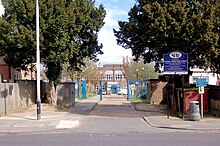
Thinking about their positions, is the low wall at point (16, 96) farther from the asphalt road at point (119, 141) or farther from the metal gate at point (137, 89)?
the metal gate at point (137, 89)

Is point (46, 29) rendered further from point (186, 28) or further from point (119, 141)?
Result: point (119, 141)

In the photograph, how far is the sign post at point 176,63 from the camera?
21503 millimetres

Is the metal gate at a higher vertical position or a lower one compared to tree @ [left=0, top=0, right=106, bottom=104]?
lower

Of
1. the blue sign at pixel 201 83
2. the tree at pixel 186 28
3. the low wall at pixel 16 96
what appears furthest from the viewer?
the low wall at pixel 16 96

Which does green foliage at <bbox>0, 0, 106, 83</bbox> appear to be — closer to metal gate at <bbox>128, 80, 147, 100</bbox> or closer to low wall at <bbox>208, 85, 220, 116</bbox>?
low wall at <bbox>208, 85, 220, 116</bbox>

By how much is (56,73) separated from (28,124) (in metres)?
10.4

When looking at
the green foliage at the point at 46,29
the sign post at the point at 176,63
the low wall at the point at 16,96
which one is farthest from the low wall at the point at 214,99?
the low wall at the point at 16,96

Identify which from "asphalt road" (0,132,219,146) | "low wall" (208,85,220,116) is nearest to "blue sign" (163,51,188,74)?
"low wall" (208,85,220,116)

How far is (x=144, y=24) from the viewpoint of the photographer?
80.5ft

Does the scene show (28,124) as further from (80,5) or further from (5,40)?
(80,5)

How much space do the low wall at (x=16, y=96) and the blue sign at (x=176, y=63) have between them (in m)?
9.75

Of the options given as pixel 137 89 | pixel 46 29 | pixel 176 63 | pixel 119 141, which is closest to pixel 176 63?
pixel 176 63

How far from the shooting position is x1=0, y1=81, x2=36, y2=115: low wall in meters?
23.4

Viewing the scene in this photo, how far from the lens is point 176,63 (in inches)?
853
